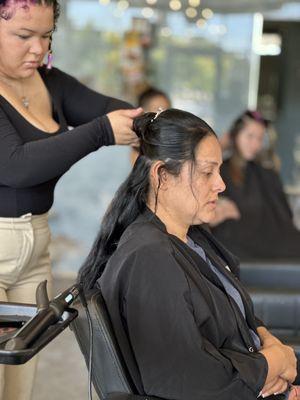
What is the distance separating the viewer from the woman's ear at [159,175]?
156cm

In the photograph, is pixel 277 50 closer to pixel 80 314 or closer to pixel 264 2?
pixel 264 2

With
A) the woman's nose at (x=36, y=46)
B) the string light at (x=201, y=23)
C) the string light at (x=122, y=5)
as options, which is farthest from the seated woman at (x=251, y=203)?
the woman's nose at (x=36, y=46)

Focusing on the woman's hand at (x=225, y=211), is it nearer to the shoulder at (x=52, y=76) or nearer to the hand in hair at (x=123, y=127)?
the shoulder at (x=52, y=76)

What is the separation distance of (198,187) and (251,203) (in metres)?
1.85

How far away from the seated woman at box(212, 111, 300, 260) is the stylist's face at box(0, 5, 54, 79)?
65.7 inches

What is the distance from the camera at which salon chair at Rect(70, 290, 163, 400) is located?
54.7 inches

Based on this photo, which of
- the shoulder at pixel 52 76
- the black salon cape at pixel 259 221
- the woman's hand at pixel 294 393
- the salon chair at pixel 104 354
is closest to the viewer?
the salon chair at pixel 104 354

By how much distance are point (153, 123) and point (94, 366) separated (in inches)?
21.8

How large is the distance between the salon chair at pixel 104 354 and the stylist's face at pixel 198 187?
0.29 m

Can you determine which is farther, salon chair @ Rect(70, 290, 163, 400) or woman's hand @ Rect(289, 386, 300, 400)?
woman's hand @ Rect(289, 386, 300, 400)

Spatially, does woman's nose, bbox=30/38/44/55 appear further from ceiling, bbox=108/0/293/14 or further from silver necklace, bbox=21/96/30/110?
ceiling, bbox=108/0/293/14

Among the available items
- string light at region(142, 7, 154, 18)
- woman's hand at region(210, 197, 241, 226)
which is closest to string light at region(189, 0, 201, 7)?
string light at region(142, 7, 154, 18)

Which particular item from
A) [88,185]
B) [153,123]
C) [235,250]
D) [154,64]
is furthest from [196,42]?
[153,123]

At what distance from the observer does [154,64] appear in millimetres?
4633
